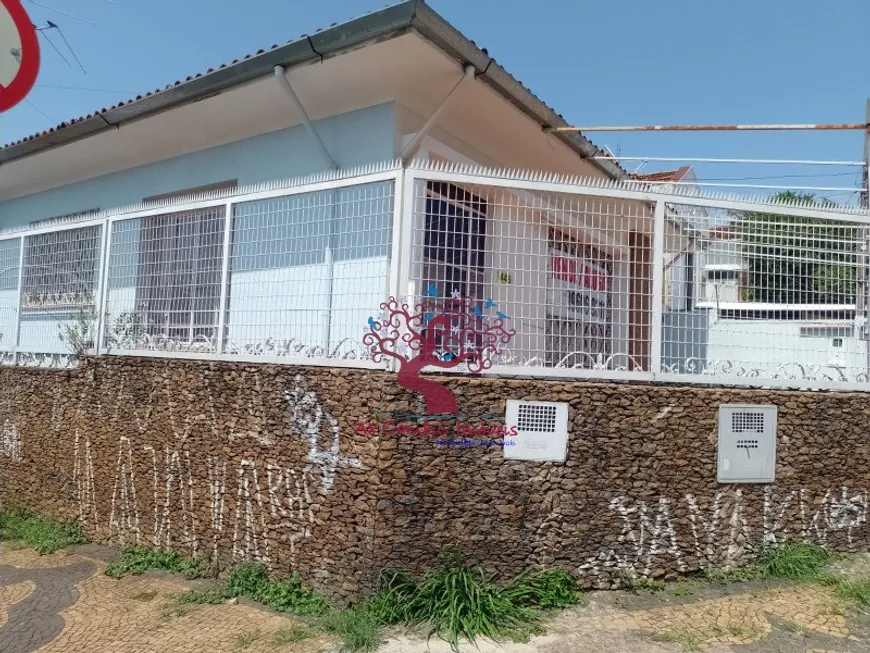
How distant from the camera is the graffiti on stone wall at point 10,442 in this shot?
6398 millimetres

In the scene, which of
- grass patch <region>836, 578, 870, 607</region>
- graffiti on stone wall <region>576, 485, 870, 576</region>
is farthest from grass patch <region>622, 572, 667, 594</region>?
grass patch <region>836, 578, 870, 607</region>

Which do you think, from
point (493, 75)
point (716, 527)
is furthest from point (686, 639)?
point (493, 75)

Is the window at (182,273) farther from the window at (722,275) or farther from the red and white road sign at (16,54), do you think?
the window at (722,275)

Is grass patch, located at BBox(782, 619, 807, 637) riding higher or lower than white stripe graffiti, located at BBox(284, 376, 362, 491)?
lower

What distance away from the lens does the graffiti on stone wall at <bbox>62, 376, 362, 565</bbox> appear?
4.14 meters

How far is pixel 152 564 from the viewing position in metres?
4.88

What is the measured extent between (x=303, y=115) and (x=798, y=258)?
4635mm

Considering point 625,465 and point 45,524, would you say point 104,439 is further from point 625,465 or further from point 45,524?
point 625,465

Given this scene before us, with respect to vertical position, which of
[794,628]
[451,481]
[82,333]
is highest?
[82,333]

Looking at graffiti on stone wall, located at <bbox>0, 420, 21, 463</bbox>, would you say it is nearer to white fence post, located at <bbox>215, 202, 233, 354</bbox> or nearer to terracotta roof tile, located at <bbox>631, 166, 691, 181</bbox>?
white fence post, located at <bbox>215, 202, 233, 354</bbox>

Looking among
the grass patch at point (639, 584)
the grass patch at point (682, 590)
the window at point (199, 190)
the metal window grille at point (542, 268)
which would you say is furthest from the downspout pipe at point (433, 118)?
the grass patch at point (682, 590)

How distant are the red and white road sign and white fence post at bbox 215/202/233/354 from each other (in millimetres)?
1523

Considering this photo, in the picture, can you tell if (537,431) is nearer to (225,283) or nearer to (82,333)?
(225,283)

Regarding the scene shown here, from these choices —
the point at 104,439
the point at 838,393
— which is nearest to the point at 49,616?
the point at 104,439
